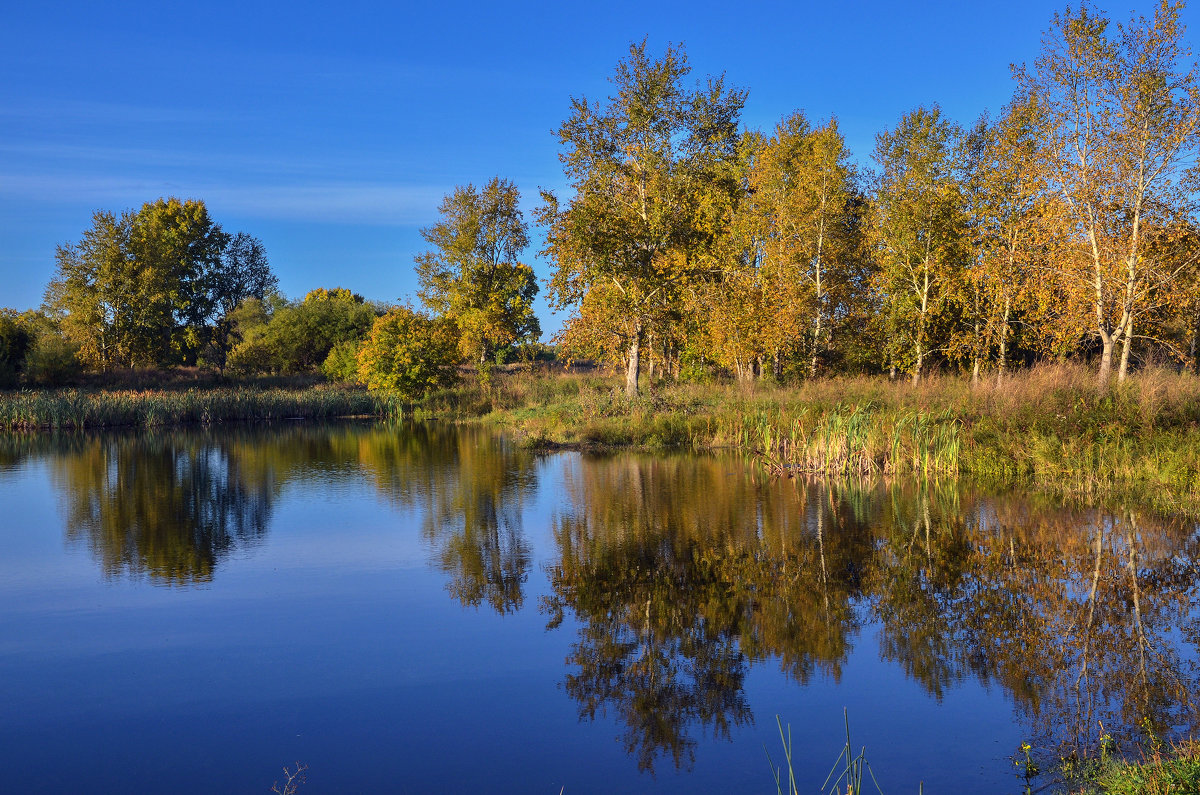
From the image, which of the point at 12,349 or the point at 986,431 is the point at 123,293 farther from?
the point at 986,431

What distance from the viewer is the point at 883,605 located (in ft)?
28.2

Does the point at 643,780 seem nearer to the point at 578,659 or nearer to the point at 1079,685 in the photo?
the point at 578,659

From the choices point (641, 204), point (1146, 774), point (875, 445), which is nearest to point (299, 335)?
point (641, 204)

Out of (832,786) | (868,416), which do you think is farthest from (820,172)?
(832,786)

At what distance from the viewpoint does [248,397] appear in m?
40.8

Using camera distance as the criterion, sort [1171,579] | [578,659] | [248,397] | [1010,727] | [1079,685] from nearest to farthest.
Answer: [1010,727] < [1079,685] < [578,659] < [1171,579] < [248,397]

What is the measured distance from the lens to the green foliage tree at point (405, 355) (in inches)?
1572

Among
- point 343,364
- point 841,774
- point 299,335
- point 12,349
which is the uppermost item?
point 299,335

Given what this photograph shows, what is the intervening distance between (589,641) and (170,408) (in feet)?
116

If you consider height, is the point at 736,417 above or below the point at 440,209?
below

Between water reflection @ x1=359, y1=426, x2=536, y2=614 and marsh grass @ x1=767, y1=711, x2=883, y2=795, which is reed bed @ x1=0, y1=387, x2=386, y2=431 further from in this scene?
marsh grass @ x1=767, y1=711, x2=883, y2=795

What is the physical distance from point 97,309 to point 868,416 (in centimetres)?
4794

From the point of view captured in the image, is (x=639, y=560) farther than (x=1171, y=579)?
Yes

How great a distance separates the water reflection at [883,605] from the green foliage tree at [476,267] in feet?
115
